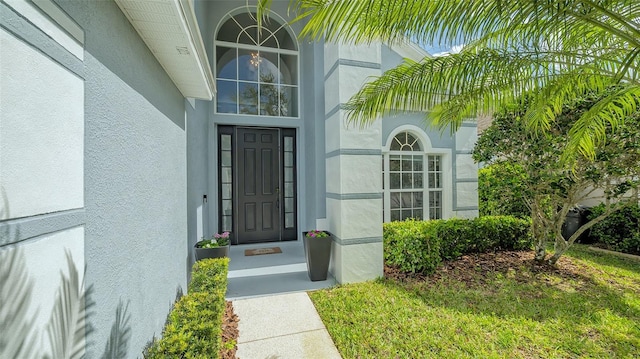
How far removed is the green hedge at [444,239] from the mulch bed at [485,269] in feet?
0.52

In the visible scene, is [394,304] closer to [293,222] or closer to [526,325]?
[526,325]

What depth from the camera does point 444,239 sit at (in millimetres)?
5273

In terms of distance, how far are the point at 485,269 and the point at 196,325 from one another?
5.01m

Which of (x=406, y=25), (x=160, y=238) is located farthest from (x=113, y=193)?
(x=406, y=25)

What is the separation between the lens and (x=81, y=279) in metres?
1.20

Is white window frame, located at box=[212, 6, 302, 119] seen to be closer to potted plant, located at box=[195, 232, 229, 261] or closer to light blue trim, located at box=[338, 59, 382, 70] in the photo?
light blue trim, located at box=[338, 59, 382, 70]

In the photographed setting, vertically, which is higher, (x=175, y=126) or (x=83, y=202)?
(x=175, y=126)

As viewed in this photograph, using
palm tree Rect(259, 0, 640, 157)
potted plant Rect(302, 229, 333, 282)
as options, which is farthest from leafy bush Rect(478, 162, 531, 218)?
potted plant Rect(302, 229, 333, 282)

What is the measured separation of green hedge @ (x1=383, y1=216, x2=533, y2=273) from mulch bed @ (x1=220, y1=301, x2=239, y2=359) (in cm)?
282

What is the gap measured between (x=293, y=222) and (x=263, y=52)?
13.7ft

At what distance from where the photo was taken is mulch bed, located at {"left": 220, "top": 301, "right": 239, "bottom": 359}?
2.54m

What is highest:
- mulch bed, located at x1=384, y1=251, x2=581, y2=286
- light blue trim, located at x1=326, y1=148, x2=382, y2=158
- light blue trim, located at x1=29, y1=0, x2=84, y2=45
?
light blue trim, located at x1=29, y1=0, x2=84, y2=45

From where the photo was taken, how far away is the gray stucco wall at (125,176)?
4.29ft

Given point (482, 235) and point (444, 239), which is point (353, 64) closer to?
point (444, 239)
